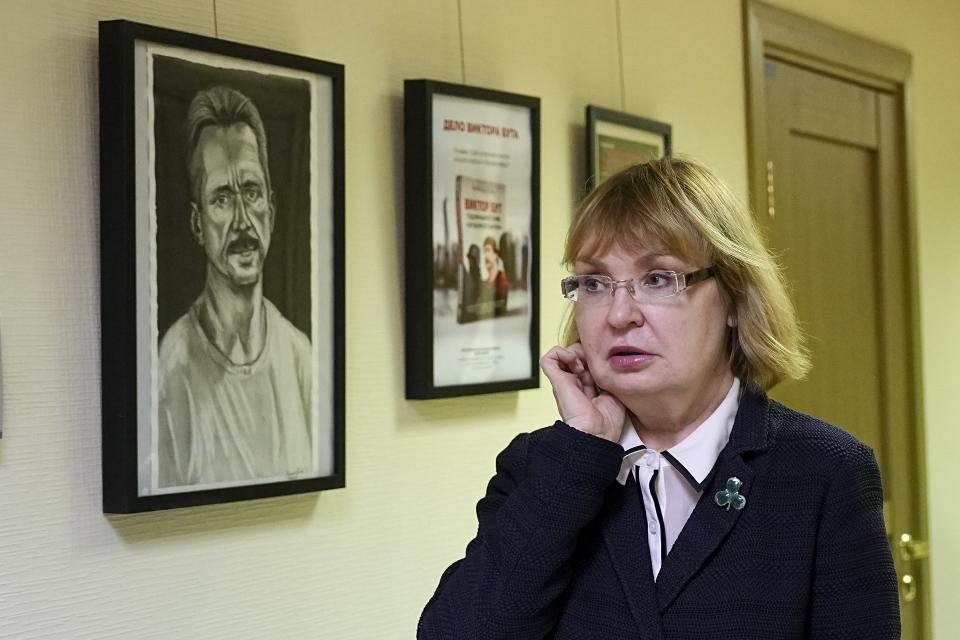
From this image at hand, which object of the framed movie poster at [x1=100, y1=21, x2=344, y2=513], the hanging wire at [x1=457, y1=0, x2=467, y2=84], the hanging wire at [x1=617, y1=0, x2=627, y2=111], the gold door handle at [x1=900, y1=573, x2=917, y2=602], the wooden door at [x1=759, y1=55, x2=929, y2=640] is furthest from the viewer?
the gold door handle at [x1=900, y1=573, x2=917, y2=602]

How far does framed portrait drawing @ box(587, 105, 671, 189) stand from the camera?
2.35m

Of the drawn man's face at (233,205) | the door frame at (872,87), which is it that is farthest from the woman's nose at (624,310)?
the door frame at (872,87)

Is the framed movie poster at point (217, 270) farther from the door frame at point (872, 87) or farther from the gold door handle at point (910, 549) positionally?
the gold door handle at point (910, 549)

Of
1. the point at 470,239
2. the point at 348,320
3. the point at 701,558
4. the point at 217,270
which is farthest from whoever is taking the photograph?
the point at 470,239

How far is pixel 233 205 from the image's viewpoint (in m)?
1.68

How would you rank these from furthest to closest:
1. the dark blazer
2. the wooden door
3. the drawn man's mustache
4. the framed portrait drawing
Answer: the wooden door
the framed portrait drawing
the drawn man's mustache
the dark blazer

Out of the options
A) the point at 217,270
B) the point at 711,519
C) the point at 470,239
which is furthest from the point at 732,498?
the point at 470,239

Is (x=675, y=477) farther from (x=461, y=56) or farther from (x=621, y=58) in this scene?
(x=621, y=58)

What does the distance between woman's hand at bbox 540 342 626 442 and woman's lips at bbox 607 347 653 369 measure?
55mm

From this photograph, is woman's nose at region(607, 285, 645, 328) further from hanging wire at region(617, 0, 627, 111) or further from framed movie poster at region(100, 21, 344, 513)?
hanging wire at region(617, 0, 627, 111)

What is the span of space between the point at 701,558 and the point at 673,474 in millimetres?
123

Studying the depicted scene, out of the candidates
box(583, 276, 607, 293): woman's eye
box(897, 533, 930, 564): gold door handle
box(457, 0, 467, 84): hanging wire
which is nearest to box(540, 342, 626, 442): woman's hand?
box(583, 276, 607, 293): woman's eye

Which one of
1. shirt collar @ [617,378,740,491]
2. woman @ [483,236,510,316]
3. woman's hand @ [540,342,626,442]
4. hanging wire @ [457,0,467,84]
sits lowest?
shirt collar @ [617,378,740,491]

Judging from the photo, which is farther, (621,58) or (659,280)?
(621,58)
